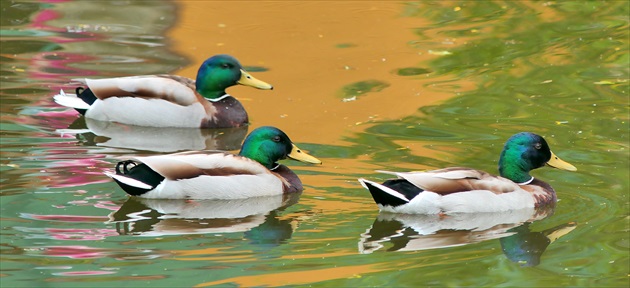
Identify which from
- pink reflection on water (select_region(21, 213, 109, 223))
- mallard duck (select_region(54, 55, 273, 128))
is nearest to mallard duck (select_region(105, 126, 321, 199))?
pink reflection on water (select_region(21, 213, 109, 223))

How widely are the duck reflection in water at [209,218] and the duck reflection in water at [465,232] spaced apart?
0.64 meters

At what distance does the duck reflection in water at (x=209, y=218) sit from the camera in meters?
9.01

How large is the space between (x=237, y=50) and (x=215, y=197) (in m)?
5.83

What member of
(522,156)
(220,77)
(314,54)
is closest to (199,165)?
(522,156)

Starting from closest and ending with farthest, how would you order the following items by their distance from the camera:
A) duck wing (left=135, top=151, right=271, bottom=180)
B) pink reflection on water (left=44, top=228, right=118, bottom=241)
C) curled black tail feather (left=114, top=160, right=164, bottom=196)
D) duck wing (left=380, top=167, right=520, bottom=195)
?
pink reflection on water (left=44, top=228, right=118, bottom=241) < duck wing (left=380, top=167, right=520, bottom=195) < curled black tail feather (left=114, top=160, right=164, bottom=196) < duck wing (left=135, top=151, right=271, bottom=180)

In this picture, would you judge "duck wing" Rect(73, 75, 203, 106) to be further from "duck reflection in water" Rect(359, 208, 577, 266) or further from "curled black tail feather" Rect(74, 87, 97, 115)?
"duck reflection in water" Rect(359, 208, 577, 266)

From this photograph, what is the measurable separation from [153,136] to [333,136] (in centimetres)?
174

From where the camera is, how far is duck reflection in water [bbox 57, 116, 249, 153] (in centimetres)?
1176

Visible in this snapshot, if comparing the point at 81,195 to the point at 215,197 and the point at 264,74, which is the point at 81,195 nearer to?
the point at 215,197

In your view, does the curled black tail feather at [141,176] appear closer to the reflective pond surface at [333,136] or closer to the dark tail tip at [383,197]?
the reflective pond surface at [333,136]

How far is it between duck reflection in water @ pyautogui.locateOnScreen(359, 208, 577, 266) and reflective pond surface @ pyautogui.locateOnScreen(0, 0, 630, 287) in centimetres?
2

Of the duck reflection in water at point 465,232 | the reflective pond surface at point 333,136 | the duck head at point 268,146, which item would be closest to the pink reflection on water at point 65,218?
the reflective pond surface at point 333,136

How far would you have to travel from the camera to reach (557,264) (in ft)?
27.6

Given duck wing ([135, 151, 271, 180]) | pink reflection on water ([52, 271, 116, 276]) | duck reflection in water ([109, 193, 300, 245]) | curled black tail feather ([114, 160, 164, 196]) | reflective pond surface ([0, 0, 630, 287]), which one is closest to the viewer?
pink reflection on water ([52, 271, 116, 276])
